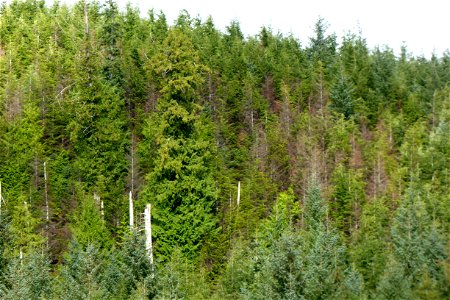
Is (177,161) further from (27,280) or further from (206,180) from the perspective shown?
(27,280)

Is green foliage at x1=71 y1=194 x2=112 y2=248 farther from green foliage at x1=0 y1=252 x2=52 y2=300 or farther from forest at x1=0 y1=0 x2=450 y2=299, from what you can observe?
green foliage at x1=0 y1=252 x2=52 y2=300

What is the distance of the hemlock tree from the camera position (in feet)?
143

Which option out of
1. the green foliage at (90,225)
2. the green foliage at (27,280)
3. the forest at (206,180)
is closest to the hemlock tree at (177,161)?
the forest at (206,180)

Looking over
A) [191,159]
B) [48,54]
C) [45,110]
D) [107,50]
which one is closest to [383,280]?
[191,159]

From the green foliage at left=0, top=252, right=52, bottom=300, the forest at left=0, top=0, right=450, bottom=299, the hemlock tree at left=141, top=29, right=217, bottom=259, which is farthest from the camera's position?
the hemlock tree at left=141, top=29, right=217, bottom=259

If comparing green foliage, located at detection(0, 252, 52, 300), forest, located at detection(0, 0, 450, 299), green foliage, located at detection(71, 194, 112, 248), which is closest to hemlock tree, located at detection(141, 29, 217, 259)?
forest, located at detection(0, 0, 450, 299)

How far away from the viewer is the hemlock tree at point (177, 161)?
43594mm

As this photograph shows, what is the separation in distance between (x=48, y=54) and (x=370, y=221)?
3852cm

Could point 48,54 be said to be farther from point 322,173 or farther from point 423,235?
point 423,235

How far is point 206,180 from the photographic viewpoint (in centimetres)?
4538

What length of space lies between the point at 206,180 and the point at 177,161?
2.93 metres

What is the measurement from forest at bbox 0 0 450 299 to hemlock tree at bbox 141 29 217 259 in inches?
4.3

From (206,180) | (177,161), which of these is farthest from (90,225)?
(206,180)

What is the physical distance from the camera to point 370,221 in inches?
1912
